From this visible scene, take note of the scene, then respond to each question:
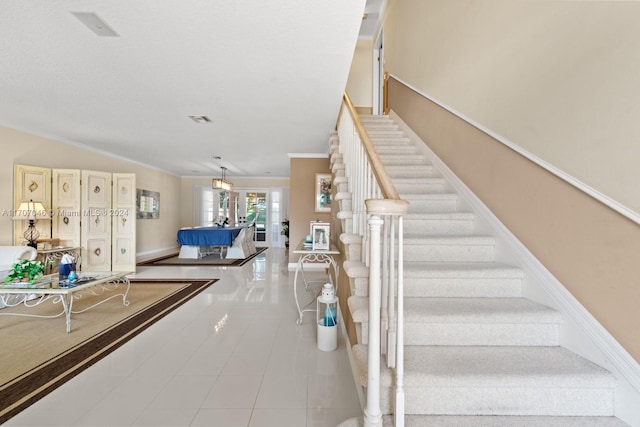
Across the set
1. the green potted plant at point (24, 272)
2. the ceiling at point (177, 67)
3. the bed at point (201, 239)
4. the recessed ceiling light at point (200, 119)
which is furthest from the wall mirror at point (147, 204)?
the green potted plant at point (24, 272)

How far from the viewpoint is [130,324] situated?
3.21 m

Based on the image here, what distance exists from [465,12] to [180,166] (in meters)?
7.75

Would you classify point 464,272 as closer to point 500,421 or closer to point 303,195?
point 500,421

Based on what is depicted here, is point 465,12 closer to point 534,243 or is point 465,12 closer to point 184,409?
point 534,243

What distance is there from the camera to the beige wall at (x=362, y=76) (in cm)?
732

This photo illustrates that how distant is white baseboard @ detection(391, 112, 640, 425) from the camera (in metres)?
1.35

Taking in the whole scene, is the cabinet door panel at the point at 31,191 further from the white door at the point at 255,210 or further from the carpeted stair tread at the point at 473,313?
the white door at the point at 255,210

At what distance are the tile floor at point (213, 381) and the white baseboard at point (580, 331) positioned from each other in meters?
1.28

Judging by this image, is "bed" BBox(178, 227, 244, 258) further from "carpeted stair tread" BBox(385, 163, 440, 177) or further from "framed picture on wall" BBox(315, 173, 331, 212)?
"carpeted stair tread" BBox(385, 163, 440, 177)

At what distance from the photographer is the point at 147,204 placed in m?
8.13

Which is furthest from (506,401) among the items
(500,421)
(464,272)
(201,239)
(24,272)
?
(201,239)

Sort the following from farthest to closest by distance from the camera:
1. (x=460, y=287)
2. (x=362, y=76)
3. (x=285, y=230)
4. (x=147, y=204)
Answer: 1. (x=285, y=230)
2. (x=147, y=204)
3. (x=362, y=76)
4. (x=460, y=287)

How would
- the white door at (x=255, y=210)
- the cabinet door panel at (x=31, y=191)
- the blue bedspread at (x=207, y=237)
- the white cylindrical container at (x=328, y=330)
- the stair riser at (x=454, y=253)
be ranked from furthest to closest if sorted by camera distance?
the white door at (x=255, y=210), the blue bedspread at (x=207, y=237), the cabinet door panel at (x=31, y=191), the white cylindrical container at (x=328, y=330), the stair riser at (x=454, y=253)

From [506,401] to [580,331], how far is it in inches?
23.5
